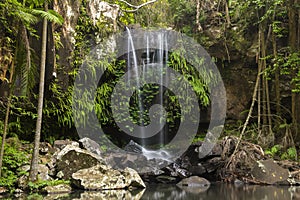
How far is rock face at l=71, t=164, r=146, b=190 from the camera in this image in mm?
6125

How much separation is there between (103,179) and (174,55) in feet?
21.2

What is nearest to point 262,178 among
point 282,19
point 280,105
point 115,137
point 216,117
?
point 280,105

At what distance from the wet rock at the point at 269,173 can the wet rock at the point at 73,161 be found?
11.9 ft

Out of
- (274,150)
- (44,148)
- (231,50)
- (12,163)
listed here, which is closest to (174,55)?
(231,50)

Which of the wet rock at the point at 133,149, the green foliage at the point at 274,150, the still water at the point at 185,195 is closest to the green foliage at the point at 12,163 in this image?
the still water at the point at 185,195

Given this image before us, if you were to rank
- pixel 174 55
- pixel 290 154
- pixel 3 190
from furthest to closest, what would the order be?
pixel 174 55, pixel 290 154, pixel 3 190

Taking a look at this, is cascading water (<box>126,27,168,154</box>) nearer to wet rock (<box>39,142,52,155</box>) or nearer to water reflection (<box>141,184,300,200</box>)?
wet rock (<box>39,142,52,155</box>)

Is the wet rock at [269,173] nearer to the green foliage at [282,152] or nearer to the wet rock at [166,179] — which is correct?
the green foliage at [282,152]

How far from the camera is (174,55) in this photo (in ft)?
38.3

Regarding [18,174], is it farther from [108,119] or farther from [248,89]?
[248,89]

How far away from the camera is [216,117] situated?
11.5 metres

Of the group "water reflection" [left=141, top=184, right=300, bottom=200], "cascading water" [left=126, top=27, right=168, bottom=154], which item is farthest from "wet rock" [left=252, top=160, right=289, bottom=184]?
"cascading water" [left=126, top=27, right=168, bottom=154]

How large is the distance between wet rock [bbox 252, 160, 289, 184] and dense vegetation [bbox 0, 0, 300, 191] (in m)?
1.26

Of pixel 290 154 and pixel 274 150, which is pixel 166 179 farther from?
pixel 290 154
